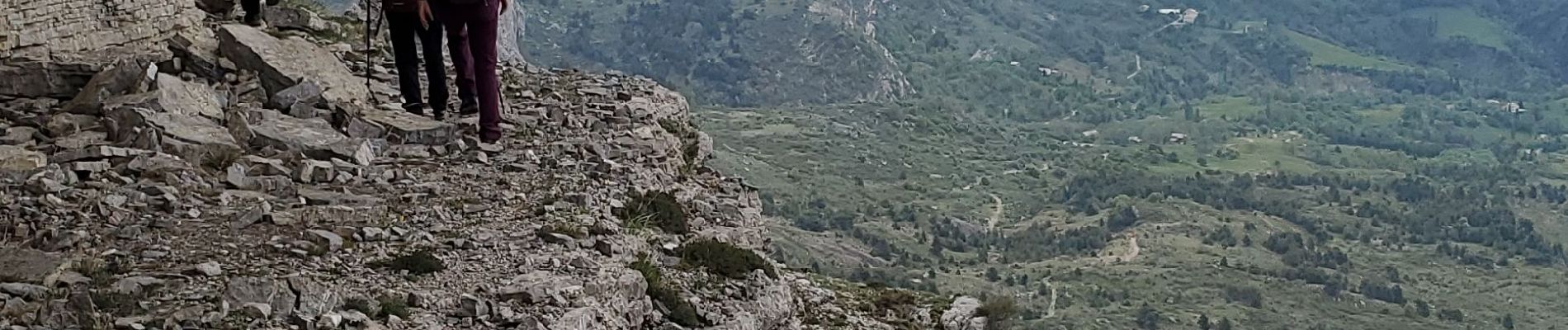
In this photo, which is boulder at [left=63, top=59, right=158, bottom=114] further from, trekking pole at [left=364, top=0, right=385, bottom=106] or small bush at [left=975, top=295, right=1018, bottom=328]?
small bush at [left=975, top=295, right=1018, bottom=328]

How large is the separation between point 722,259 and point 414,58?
342cm

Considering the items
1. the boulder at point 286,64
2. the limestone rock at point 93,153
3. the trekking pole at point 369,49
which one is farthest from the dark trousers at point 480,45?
the limestone rock at point 93,153

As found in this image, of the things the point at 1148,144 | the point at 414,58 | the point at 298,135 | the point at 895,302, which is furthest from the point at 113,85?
the point at 1148,144

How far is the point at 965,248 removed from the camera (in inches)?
2874

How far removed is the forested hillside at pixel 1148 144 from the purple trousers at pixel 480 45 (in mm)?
3648

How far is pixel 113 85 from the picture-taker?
12484 millimetres

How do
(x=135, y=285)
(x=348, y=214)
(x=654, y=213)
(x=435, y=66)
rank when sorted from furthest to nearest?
(x=435, y=66) < (x=654, y=213) < (x=348, y=214) < (x=135, y=285)

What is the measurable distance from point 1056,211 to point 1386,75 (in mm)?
83663

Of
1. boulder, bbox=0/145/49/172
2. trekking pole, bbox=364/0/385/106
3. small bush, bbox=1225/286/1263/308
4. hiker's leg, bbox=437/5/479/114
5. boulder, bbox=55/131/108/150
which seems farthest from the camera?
small bush, bbox=1225/286/1263/308

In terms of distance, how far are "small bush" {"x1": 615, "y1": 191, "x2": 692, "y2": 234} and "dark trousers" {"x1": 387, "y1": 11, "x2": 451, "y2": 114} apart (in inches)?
81.4

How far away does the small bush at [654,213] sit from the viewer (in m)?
11.2

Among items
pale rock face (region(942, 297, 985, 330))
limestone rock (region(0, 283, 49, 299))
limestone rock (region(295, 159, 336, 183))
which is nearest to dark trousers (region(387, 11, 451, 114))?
limestone rock (region(295, 159, 336, 183))

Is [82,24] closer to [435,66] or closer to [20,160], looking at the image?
[435,66]

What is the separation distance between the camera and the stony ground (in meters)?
8.63
